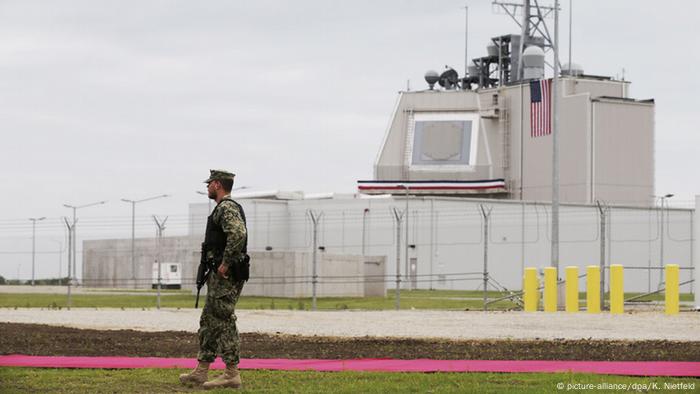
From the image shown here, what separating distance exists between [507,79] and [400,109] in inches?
352

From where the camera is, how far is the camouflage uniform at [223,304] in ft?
42.3

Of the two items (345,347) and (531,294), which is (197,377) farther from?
(531,294)

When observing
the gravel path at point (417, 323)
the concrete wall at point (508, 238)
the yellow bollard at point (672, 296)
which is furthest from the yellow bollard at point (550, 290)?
the concrete wall at point (508, 238)

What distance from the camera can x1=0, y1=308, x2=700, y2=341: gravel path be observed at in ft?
76.7

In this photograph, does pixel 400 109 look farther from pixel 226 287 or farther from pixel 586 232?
pixel 226 287

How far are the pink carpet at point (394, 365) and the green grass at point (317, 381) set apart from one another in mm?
575

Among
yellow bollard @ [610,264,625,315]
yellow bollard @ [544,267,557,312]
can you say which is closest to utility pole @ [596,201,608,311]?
yellow bollard @ [610,264,625,315]

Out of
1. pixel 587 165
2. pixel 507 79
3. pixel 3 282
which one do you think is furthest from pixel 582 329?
pixel 3 282

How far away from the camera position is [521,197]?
7900 cm

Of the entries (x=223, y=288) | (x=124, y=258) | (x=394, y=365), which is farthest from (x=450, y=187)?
(x=223, y=288)

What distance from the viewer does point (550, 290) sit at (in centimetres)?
3538

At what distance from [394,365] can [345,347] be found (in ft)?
11.8

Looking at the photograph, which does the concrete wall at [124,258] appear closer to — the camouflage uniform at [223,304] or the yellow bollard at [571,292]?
the yellow bollard at [571,292]

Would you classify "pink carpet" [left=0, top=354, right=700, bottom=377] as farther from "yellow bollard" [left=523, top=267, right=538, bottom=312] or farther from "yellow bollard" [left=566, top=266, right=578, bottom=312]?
"yellow bollard" [left=523, top=267, right=538, bottom=312]
